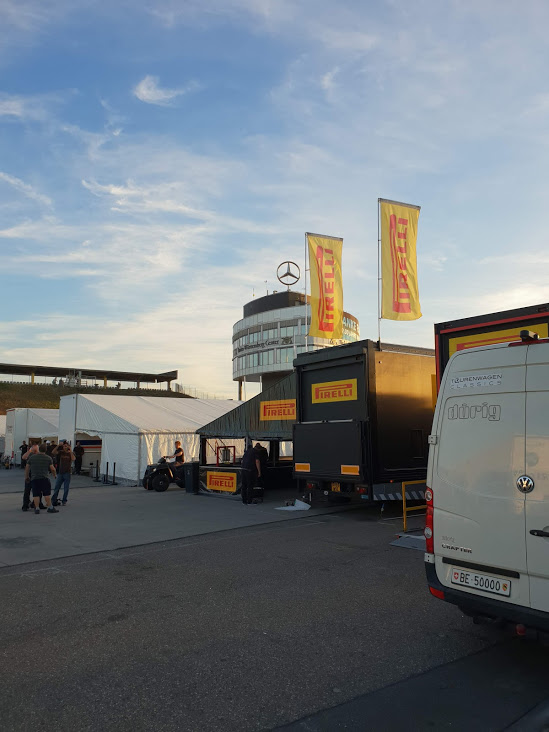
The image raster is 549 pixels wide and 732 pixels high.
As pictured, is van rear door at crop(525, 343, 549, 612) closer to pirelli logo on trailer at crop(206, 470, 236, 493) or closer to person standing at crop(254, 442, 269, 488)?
person standing at crop(254, 442, 269, 488)

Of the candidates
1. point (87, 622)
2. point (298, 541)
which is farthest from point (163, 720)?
point (298, 541)

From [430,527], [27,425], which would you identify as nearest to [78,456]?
[27,425]

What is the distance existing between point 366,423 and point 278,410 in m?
4.10

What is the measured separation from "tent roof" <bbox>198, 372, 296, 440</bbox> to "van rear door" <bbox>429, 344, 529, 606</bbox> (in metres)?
9.73

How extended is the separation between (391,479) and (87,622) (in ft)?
24.8

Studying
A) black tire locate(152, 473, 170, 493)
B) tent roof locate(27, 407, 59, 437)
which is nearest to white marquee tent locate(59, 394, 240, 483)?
black tire locate(152, 473, 170, 493)

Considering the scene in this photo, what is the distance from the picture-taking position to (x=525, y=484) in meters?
3.89

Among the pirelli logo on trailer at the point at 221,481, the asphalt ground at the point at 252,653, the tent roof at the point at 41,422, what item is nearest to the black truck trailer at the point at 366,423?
the pirelli logo on trailer at the point at 221,481

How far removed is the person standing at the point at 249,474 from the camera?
14.6 m

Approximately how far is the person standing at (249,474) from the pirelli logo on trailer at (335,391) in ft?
9.63

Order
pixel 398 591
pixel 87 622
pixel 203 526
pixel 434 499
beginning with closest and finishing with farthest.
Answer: pixel 434 499 → pixel 87 622 → pixel 398 591 → pixel 203 526

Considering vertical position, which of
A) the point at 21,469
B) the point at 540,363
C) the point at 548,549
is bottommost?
the point at 21,469

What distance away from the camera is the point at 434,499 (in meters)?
4.48

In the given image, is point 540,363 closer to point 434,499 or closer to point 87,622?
point 434,499
